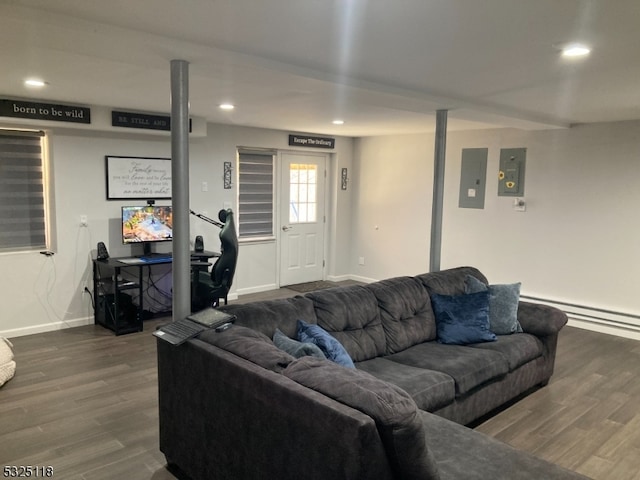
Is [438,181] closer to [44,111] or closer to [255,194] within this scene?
[255,194]

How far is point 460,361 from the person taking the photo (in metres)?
3.25

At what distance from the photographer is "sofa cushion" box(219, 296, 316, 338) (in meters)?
2.82

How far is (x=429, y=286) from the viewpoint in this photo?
3.93 metres

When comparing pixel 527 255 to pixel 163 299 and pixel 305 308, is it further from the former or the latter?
pixel 163 299

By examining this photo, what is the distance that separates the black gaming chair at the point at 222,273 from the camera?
523 centimetres

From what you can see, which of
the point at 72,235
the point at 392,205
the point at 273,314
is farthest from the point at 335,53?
the point at 392,205

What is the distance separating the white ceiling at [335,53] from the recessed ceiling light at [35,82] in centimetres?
5

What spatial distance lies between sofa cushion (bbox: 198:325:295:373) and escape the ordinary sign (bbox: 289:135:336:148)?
4.97 m

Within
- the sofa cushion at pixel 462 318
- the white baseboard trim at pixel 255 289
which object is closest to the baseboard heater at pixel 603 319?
the sofa cushion at pixel 462 318

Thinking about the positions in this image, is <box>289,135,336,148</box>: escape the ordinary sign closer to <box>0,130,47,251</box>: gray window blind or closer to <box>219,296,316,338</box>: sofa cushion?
<box>0,130,47,251</box>: gray window blind

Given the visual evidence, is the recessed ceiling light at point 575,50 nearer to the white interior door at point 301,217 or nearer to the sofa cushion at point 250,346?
the sofa cushion at point 250,346

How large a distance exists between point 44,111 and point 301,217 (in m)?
3.95

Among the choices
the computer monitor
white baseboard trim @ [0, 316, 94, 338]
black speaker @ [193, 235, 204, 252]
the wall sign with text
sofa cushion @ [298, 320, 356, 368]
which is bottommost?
white baseboard trim @ [0, 316, 94, 338]

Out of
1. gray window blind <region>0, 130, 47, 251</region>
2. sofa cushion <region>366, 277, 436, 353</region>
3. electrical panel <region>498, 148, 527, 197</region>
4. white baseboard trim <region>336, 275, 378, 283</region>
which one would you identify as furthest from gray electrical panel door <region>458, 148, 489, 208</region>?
gray window blind <region>0, 130, 47, 251</region>
